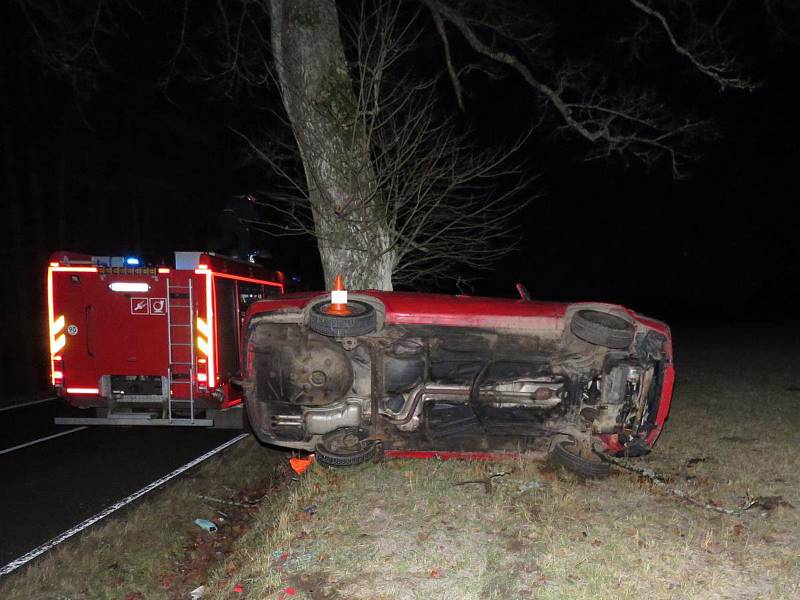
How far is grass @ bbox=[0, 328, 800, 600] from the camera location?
343cm

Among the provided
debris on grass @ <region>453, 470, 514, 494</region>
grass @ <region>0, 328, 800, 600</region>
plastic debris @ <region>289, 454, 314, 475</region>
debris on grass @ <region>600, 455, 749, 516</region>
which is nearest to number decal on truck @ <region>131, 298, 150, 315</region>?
grass @ <region>0, 328, 800, 600</region>

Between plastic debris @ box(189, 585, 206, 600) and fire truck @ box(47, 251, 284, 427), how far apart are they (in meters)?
3.74

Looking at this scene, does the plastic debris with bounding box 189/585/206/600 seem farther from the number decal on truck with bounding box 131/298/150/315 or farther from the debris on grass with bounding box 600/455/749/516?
the number decal on truck with bounding box 131/298/150/315

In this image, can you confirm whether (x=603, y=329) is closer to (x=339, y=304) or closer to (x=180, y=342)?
(x=339, y=304)

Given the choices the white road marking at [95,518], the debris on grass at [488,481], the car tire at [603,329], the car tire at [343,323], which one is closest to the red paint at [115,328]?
the white road marking at [95,518]

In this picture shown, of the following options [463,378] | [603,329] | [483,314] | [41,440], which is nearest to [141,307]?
[41,440]

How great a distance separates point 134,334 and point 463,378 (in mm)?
5156

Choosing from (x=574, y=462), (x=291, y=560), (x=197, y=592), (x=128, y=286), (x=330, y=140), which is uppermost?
(x=330, y=140)

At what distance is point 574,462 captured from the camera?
476cm

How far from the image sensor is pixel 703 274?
57344 mm

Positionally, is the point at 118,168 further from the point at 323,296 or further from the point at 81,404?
the point at 323,296

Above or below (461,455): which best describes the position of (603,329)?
above

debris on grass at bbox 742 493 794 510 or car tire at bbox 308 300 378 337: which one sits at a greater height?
car tire at bbox 308 300 378 337

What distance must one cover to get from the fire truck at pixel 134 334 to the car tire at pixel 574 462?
15.3 ft
